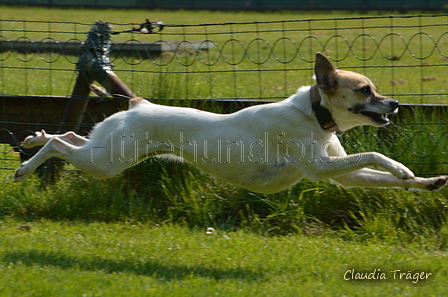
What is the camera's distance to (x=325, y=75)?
4539mm

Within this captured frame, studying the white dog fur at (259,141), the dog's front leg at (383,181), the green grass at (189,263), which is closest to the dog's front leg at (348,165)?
the white dog fur at (259,141)

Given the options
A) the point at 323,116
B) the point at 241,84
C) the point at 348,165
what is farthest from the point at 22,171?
the point at 241,84

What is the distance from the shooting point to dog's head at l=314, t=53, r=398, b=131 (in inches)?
178

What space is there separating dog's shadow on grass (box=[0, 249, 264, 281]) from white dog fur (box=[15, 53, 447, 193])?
0.78 m

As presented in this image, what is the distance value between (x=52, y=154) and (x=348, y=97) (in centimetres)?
251

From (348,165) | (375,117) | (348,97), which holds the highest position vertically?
(348,97)

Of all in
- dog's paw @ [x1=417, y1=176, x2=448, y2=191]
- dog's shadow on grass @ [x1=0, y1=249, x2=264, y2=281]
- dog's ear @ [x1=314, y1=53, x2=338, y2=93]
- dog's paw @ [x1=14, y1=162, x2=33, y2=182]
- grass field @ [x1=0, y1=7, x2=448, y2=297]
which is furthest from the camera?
dog's paw @ [x1=14, y1=162, x2=33, y2=182]

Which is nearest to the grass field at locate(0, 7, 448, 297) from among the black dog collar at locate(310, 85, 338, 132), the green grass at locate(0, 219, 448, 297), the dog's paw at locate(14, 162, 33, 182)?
the green grass at locate(0, 219, 448, 297)

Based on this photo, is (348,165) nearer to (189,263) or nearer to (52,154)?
(189,263)

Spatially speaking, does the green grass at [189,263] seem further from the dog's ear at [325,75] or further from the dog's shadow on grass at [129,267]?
the dog's ear at [325,75]

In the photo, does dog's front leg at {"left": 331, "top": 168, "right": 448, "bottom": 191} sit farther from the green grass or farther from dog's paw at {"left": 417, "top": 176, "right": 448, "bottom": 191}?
the green grass

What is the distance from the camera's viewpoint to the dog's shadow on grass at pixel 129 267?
4230mm

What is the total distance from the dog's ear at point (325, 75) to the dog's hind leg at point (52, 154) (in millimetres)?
2027

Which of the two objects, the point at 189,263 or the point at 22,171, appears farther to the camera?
the point at 22,171
